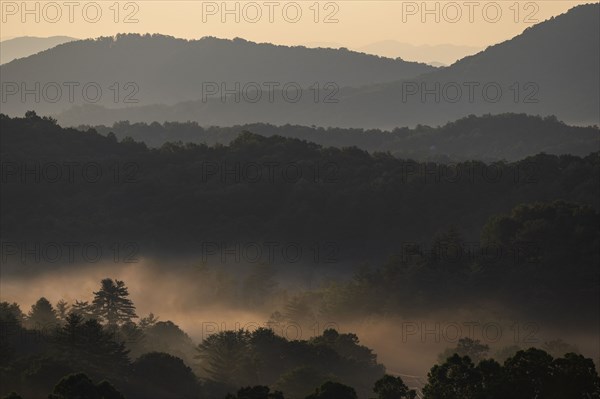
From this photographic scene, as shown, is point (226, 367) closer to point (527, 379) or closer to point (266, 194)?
point (527, 379)

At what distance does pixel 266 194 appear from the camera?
602 feet

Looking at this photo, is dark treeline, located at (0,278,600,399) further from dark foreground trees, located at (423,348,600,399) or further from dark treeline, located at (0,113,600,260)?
dark treeline, located at (0,113,600,260)

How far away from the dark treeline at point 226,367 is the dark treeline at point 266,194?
71.6m

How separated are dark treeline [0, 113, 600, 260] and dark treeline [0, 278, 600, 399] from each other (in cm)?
7158

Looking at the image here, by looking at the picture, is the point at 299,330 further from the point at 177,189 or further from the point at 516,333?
the point at 177,189

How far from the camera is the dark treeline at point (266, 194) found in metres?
174

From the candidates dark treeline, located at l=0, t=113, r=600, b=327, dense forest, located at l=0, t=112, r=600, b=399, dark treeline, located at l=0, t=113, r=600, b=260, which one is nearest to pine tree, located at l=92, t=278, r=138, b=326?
dense forest, located at l=0, t=112, r=600, b=399

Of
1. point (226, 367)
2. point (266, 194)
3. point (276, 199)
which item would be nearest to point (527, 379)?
point (226, 367)

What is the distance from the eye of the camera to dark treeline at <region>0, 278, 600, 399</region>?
54.1 m

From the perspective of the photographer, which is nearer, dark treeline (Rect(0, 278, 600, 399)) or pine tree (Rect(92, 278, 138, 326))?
dark treeline (Rect(0, 278, 600, 399))

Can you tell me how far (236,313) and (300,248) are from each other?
36.4 metres

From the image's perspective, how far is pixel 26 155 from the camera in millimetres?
190750

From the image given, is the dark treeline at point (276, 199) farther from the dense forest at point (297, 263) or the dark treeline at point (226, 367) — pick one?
the dark treeline at point (226, 367)

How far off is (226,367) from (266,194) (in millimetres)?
100934
